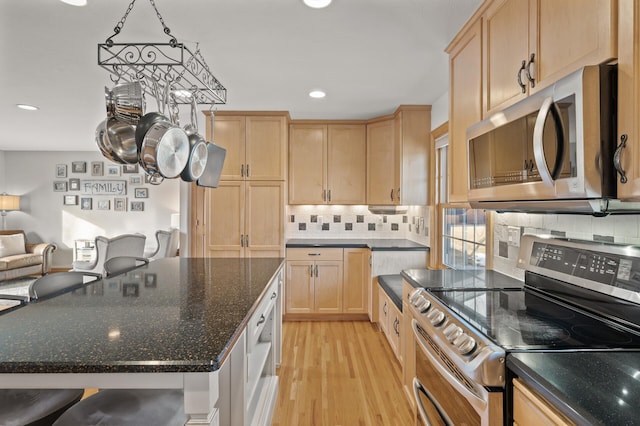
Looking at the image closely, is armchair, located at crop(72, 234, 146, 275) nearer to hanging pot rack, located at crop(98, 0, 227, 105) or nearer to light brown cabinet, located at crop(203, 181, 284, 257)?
light brown cabinet, located at crop(203, 181, 284, 257)

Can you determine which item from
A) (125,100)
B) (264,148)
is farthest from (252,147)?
(125,100)

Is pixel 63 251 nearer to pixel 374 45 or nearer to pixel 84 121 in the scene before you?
pixel 84 121

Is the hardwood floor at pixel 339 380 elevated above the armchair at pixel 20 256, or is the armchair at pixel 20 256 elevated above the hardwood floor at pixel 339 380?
the armchair at pixel 20 256

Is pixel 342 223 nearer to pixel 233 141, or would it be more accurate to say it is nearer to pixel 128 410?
pixel 233 141

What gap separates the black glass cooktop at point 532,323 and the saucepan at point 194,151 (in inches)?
60.4

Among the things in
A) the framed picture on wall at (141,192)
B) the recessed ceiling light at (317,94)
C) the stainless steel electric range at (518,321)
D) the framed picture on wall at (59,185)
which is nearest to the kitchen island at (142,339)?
the stainless steel electric range at (518,321)

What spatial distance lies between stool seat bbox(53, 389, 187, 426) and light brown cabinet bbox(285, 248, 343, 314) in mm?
2557

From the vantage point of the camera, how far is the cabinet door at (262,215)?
3.79 metres

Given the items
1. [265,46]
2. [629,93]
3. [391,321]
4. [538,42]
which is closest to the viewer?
[629,93]

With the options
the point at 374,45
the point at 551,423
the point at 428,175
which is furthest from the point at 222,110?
the point at 551,423

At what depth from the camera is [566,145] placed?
1.05 metres

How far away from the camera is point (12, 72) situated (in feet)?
8.96

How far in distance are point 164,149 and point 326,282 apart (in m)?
2.54

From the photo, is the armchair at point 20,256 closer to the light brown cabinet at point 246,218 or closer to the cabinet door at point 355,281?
the light brown cabinet at point 246,218
